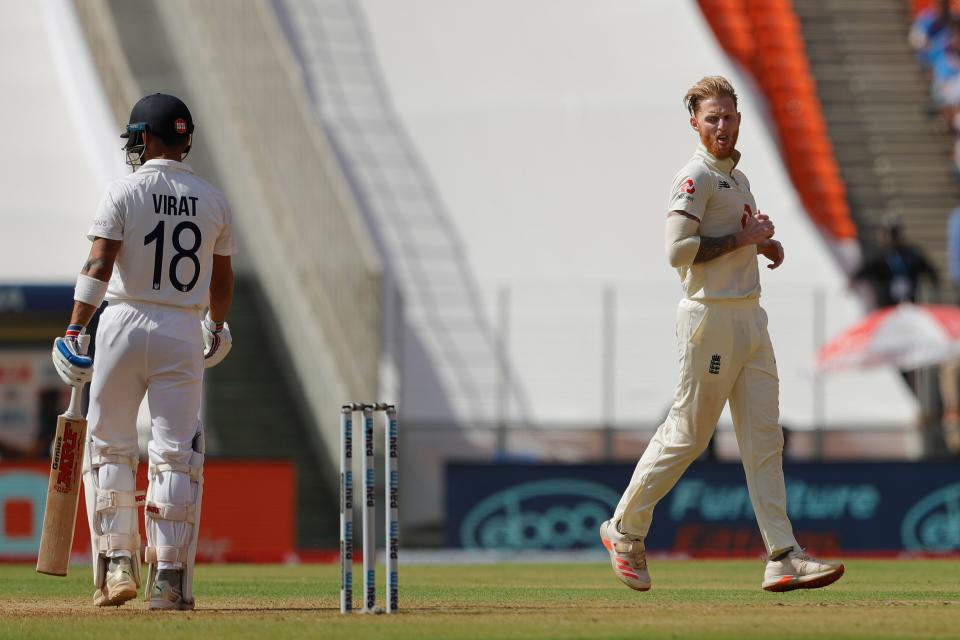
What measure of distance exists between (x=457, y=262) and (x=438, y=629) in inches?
715

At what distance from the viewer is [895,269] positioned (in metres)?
21.3

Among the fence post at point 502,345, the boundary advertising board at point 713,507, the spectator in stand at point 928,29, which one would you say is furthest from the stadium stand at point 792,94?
the boundary advertising board at point 713,507

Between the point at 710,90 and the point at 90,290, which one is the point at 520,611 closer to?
the point at 90,290

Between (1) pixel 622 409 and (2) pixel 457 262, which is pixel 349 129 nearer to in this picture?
(2) pixel 457 262

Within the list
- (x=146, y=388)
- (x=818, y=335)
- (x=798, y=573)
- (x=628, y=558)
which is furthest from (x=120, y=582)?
(x=818, y=335)

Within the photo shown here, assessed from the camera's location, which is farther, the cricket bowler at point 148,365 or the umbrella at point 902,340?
the umbrella at point 902,340

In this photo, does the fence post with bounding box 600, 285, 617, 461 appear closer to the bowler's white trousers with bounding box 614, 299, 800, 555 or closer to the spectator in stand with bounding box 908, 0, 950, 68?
the spectator in stand with bounding box 908, 0, 950, 68

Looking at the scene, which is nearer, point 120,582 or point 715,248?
point 120,582

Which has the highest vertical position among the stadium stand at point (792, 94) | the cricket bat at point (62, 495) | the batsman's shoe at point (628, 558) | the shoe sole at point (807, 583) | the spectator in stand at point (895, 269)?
the stadium stand at point (792, 94)

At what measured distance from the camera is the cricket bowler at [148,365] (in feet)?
26.7

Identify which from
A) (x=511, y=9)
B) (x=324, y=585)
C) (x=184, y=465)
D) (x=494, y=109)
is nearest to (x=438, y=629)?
(x=184, y=465)

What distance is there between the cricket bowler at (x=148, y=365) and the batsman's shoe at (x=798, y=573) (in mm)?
2467

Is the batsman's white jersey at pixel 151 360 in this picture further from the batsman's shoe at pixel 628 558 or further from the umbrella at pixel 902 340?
the umbrella at pixel 902 340

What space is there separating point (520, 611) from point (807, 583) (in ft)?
4.27
